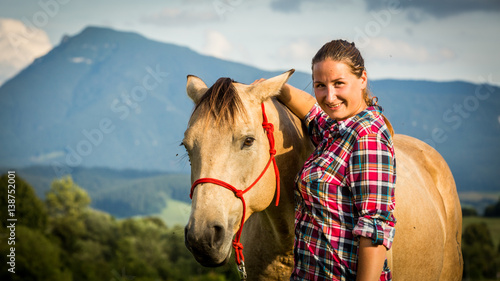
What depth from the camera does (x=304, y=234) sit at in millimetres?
2152

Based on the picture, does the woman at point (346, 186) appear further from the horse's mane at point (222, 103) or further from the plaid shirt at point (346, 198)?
the horse's mane at point (222, 103)

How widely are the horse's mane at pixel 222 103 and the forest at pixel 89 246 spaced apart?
2832 centimetres

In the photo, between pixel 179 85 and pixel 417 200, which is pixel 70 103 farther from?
pixel 417 200

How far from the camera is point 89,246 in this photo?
52188mm

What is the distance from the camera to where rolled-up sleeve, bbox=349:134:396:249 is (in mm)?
1779

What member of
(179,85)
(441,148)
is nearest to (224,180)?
(441,148)

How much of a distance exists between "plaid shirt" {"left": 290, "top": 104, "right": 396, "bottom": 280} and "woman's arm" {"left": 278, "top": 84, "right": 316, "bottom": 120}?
711 mm

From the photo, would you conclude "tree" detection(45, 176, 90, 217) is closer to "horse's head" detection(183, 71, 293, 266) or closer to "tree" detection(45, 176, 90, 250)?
"tree" detection(45, 176, 90, 250)

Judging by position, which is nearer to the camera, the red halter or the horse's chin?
the horse's chin

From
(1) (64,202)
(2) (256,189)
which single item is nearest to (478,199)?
(1) (64,202)

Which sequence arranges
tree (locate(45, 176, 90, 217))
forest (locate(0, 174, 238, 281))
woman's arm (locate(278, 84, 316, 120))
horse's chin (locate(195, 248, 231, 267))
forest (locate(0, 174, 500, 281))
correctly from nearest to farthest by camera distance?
1. horse's chin (locate(195, 248, 231, 267))
2. woman's arm (locate(278, 84, 316, 120))
3. forest (locate(0, 174, 238, 281))
4. forest (locate(0, 174, 500, 281))
5. tree (locate(45, 176, 90, 217))

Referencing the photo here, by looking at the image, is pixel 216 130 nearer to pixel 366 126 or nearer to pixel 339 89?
pixel 339 89

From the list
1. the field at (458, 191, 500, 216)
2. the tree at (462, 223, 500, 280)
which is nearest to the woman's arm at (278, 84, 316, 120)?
the tree at (462, 223, 500, 280)

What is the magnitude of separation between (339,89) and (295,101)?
803mm
